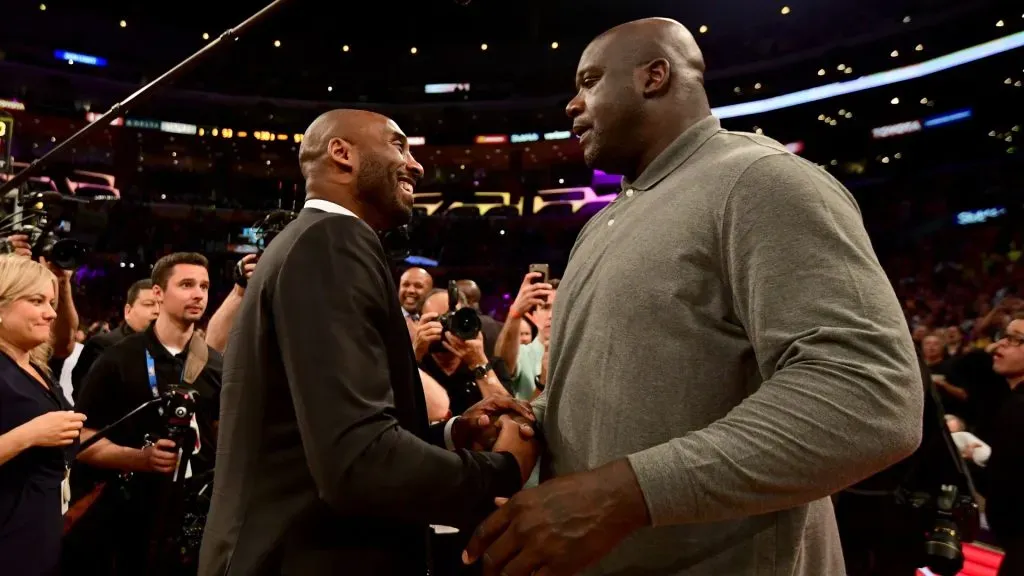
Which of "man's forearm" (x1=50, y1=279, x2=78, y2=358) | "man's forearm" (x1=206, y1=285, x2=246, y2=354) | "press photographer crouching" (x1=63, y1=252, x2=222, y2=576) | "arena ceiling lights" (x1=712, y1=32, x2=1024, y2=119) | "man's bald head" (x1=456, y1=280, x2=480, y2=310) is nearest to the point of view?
"press photographer crouching" (x1=63, y1=252, x2=222, y2=576)

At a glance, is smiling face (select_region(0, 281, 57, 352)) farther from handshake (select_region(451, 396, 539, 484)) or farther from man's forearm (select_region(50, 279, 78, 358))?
handshake (select_region(451, 396, 539, 484))

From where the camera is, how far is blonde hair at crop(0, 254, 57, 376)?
2.69 meters

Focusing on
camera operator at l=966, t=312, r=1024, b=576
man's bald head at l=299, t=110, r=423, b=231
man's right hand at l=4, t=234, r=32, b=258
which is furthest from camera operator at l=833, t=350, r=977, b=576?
man's right hand at l=4, t=234, r=32, b=258

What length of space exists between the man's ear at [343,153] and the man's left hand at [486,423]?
735 mm

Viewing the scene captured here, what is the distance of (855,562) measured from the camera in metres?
3.82

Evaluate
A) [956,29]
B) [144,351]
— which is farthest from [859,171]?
[144,351]

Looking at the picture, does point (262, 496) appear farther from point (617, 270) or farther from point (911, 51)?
point (911, 51)

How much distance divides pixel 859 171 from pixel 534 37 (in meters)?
11.2

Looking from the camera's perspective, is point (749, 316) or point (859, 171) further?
point (859, 171)

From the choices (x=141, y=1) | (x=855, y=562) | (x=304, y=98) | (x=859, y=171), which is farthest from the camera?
(x=304, y=98)

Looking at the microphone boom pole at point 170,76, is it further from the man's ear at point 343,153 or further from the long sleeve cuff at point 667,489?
the long sleeve cuff at point 667,489

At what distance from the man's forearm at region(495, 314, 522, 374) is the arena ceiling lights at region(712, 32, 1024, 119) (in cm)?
1068

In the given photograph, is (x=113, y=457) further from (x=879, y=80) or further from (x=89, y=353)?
(x=879, y=80)

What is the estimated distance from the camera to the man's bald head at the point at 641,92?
129 centimetres
